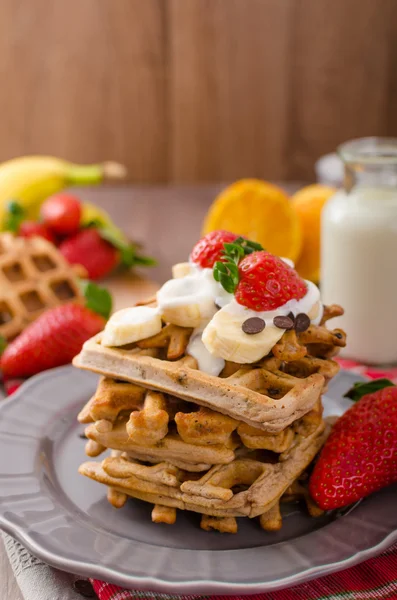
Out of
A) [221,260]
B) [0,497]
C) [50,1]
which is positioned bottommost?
[0,497]

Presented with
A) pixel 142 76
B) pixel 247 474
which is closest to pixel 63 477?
pixel 247 474

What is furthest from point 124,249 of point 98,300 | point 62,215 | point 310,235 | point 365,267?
point 365,267

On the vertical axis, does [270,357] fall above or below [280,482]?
above

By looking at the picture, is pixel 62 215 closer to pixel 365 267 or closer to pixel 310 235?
pixel 310 235

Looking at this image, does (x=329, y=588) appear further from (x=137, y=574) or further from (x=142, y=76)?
(x=142, y=76)

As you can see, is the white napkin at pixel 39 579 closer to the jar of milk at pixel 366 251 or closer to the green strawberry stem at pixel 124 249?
the jar of milk at pixel 366 251
